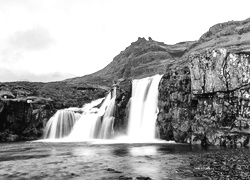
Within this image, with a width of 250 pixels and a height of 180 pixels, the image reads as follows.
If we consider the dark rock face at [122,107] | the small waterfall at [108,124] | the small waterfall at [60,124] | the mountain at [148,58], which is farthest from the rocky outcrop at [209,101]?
the mountain at [148,58]

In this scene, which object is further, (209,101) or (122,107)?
(122,107)

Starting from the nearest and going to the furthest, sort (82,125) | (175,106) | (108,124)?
(175,106), (108,124), (82,125)

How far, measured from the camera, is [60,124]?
7325cm

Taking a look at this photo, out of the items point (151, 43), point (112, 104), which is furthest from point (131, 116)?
point (151, 43)

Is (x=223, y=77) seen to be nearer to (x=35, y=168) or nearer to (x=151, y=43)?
(x=35, y=168)

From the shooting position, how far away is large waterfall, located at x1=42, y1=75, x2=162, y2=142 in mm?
61306

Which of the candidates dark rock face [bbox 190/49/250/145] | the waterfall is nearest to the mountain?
the waterfall

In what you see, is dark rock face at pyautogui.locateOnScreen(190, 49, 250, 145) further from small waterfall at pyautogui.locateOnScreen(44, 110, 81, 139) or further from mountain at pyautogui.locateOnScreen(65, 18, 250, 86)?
mountain at pyautogui.locateOnScreen(65, 18, 250, 86)

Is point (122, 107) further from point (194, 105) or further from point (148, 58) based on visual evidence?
point (148, 58)

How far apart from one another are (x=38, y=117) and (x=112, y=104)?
2169 cm

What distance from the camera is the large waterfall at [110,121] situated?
201ft

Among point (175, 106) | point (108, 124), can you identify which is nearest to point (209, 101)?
point (175, 106)

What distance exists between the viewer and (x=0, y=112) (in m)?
69.2

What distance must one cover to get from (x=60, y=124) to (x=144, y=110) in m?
25.4
